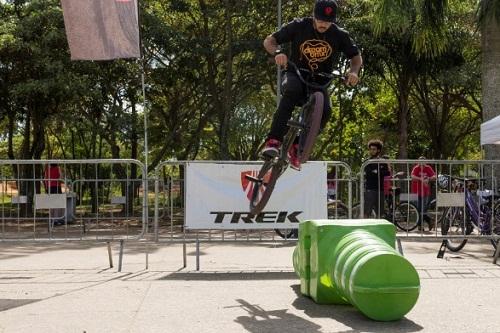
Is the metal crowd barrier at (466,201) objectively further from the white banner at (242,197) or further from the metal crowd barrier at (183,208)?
the white banner at (242,197)

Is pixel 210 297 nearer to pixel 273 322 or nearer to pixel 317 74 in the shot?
pixel 273 322

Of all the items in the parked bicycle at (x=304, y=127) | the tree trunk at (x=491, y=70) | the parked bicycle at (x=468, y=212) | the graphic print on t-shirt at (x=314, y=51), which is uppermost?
the tree trunk at (x=491, y=70)

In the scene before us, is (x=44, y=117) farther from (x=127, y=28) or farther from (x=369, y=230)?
(x=369, y=230)

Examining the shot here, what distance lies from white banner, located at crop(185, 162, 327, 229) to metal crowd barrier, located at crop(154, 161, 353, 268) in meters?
0.13

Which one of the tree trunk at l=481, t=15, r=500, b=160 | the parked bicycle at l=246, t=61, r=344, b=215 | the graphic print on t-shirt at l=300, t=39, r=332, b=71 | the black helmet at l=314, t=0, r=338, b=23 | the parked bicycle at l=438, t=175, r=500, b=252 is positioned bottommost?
the parked bicycle at l=438, t=175, r=500, b=252

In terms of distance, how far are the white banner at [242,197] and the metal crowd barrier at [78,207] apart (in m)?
0.92

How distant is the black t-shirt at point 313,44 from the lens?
6.25 metres

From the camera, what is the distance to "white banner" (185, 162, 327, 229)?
909 cm

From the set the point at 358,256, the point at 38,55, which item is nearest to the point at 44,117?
the point at 38,55

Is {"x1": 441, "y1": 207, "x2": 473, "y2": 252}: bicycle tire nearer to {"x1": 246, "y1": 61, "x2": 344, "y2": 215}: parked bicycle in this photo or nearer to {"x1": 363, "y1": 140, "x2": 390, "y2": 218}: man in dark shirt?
{"x1": 363, "y1": 140, "x2": 390, "y2": 218}: man in dark shirt

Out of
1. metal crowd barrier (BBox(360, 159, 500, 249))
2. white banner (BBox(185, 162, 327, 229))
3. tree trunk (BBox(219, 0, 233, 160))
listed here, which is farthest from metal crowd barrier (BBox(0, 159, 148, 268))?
tree trunk (BBox(219, 0, 233, 160))

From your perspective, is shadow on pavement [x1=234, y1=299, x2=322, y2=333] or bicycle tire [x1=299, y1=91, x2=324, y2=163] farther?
bicycle tire [x1=299, y1=91, x2=324, y2=163]

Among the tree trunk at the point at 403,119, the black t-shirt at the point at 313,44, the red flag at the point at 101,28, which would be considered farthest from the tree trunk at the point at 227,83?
the black t-shirt at the point at 313,44

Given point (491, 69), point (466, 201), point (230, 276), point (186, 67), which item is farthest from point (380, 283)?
point (186, 67)
